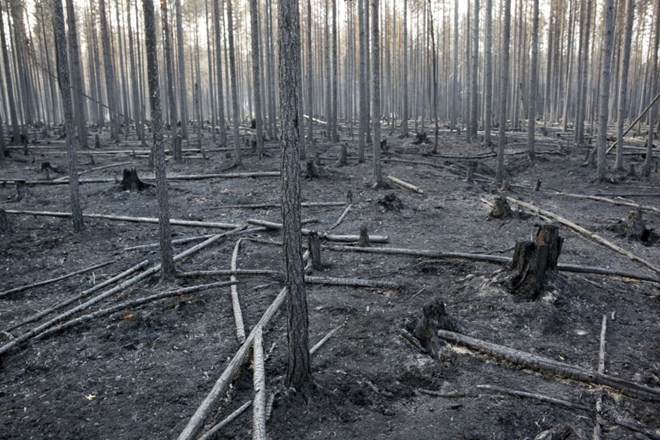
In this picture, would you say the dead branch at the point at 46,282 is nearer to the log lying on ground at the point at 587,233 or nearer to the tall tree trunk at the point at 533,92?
the log lying on ground at the point at 587,233

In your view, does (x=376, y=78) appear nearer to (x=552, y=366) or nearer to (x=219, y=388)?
(x=552, y=366)

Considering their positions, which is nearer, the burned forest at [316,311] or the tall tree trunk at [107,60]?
the burned forest at [316,311]

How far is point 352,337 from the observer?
4.93 m

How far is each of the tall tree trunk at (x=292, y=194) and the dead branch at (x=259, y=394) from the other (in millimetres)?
234

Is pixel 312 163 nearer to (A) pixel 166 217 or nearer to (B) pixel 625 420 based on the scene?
(A) pixel 166 217

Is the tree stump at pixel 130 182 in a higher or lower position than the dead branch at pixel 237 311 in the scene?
higher

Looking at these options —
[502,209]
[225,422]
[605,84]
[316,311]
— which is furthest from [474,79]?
[225,422]

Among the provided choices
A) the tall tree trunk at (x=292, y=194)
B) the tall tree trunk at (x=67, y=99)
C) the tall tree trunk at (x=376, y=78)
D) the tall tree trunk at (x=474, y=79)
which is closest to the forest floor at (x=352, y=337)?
the tall tree trunk at (x=292, y=194)

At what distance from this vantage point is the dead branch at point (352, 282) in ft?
20.0

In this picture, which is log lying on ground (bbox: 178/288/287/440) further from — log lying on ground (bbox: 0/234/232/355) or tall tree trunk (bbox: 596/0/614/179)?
tall tree trunk (bbox: 596/0/614/179)

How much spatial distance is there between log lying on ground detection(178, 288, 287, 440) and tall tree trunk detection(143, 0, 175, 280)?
1958mm

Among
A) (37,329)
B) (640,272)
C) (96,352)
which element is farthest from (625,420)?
(37,329)

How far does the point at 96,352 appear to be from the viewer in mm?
4852

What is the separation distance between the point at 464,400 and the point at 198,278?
13.2 ft
